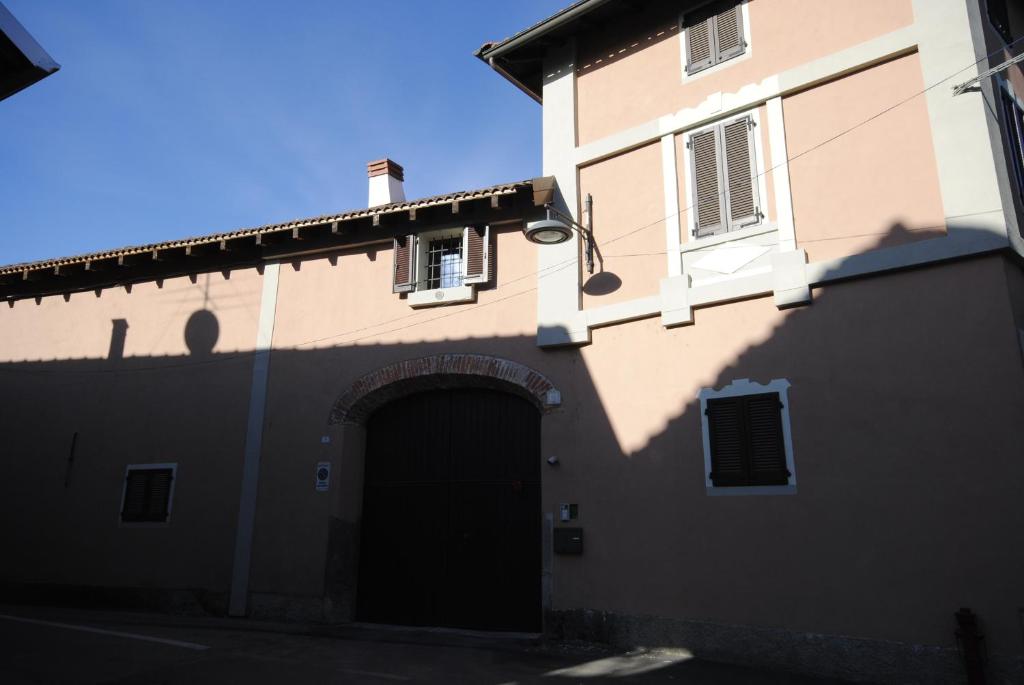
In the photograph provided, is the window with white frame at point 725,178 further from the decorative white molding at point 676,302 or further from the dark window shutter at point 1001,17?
the dark window shutter at point 1001,17

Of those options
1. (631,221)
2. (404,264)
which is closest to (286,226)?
(404,264)

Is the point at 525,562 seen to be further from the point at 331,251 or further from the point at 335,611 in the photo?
the point at 331,251

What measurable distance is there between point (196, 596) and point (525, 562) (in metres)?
5.05

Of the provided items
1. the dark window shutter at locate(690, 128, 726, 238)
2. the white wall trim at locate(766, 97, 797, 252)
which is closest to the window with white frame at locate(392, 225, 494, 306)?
the dark window shutter at locate(690, 128, 726, 238)

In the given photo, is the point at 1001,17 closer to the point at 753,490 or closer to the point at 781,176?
the point at 781,176

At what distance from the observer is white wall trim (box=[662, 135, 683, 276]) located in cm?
904

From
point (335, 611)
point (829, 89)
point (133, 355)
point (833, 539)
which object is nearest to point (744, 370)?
point (833, 539)

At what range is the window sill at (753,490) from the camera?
7.74m

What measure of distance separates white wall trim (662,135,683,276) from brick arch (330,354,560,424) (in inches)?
86.5

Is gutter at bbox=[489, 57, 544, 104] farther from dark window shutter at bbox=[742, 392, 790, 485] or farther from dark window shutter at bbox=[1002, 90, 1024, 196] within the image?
dark window shutter at bbox=[1002, 90, 1024, 196]

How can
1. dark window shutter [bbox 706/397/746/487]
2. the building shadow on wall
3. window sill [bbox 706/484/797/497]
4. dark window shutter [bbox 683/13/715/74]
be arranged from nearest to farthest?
the building shadow on wall, window sill [bbox 706/484/797/497], dark window shutter [bbox 706/397/746/487], dark window shutter [bbox 683/13/715/74]

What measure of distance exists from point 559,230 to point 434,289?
2654 millimetres

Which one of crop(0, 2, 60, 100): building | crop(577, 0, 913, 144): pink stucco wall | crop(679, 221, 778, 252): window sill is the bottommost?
crop(679, 221, 778, 252): window sill

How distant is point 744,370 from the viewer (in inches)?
327
